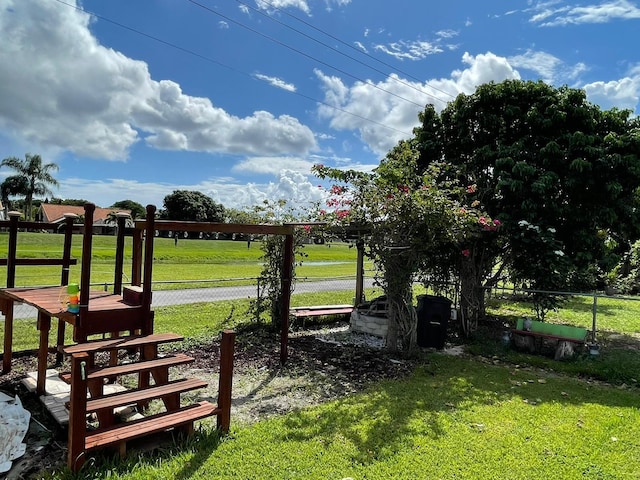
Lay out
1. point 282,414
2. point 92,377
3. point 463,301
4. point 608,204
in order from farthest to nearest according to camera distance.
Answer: point 463,301 < point 608,204 < point 282,414 < point 92,377

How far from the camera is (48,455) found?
11.1 feet

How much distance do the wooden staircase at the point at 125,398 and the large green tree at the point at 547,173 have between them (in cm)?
613

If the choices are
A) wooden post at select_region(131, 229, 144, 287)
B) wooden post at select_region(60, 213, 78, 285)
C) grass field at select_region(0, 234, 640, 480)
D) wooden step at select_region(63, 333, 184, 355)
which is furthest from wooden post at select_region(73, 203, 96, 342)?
wooden post at select_region(60, 213, 78, 285)

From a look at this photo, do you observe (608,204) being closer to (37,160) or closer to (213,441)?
(213,441)

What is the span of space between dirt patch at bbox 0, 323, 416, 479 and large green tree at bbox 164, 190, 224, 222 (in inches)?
2364

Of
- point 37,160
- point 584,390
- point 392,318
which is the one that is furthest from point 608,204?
point 37,160

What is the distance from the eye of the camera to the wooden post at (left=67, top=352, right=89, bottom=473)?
296 cm

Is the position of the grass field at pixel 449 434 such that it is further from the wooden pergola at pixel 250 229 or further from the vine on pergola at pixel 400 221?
the wooden pergola at pixel 250 229

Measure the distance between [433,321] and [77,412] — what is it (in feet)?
18.9

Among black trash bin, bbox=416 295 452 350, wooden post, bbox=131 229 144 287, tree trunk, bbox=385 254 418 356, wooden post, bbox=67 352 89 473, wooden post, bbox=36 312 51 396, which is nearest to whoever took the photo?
wooden post, bbox=67 352 89 473

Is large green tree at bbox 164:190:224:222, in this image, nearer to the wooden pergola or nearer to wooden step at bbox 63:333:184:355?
the wooden pergola

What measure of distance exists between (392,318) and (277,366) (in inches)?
82.7

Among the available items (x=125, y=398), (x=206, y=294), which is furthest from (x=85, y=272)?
(x=206, y=294)

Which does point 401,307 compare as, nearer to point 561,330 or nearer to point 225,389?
point 561,330
